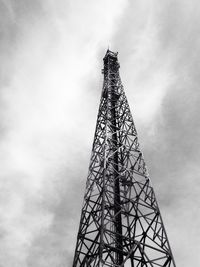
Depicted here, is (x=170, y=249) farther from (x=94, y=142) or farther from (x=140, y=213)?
(x=94, y=142)

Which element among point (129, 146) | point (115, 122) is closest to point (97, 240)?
point (129, 146)

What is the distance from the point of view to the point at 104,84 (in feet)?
90.0

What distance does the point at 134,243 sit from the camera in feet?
47.0

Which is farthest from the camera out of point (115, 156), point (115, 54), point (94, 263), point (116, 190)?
point (115, 54)

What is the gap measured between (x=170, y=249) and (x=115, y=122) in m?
11.7

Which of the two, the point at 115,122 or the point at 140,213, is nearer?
the point at 140,213

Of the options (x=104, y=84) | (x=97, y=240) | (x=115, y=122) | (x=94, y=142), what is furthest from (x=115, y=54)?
(x=97, y=240)

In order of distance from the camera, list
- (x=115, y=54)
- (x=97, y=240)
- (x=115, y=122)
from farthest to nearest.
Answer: (x=115, y=54) → (x=115, y=122) → (x=97, y=240)

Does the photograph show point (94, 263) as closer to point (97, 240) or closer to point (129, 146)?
point (97, 240)

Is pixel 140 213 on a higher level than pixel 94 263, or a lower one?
higher

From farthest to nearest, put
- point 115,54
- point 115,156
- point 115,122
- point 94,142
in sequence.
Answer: point 115,54 → point 115,122 → point 94,142 → point 115,156

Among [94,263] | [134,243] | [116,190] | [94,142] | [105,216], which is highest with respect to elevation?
[94,142]

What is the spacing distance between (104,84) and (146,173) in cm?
1174

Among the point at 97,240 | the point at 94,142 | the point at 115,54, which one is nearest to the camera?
the point at 97,240
